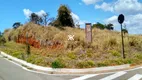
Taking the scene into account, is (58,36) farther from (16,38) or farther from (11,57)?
(16,38)

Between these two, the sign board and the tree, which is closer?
the sign board

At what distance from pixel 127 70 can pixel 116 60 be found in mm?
2107

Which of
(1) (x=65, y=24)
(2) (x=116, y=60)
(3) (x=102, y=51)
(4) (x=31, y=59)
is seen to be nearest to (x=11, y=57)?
(4) (x=31, y=59)

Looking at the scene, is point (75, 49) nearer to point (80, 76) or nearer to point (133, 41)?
point (133, 41)

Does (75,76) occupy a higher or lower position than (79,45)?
lower

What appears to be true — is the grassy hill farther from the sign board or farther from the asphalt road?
the asphalt road

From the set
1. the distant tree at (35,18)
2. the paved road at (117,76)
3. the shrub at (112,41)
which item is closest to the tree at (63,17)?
the distant tree at (35,18)

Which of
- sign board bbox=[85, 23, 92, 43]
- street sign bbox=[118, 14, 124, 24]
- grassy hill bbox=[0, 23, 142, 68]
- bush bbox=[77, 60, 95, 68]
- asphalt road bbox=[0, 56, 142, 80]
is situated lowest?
asphalt road bbox=[0, 56, 142, 80]

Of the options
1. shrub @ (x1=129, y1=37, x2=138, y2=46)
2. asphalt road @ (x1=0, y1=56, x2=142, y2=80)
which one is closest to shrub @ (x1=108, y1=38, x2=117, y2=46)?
shrub @ (x1=129, y1=37, x2=138, y2=46)

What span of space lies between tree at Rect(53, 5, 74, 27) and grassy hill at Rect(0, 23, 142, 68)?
13.4 ft

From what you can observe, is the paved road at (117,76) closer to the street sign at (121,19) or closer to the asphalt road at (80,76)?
the asphalt road at (80,76)

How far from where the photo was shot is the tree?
38.3 metres

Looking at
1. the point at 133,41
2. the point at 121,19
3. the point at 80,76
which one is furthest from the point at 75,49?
the point at 80,76

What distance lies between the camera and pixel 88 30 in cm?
2688
